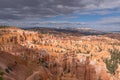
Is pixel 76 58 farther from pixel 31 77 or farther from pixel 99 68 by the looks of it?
pixel 31 77

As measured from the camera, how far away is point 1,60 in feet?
Result: 224

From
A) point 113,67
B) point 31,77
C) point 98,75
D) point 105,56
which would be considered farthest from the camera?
point 105,56

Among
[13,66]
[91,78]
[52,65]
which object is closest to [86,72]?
[91,78]

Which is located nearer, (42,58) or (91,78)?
(91,78)

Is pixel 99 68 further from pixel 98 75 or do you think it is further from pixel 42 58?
pixel 42 58

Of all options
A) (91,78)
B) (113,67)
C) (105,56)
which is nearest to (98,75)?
(91,78)

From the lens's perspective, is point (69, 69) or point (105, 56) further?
point (105, 56)

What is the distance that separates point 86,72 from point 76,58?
19069 mm

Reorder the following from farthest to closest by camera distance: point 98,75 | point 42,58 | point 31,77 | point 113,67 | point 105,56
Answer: point 105,56, point 113,67, point 42,58, point 98,75, point 31,77

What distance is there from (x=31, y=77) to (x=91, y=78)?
231 ft

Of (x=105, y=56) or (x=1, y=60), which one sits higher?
(x=1, y=60)

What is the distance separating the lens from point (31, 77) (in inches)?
2554

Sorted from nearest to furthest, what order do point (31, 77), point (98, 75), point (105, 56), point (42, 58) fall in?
point (31, 77), point (98, 75), point (42, 58), point (105, 56)

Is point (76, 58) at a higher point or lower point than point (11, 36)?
lower
